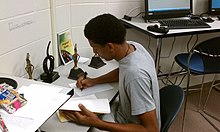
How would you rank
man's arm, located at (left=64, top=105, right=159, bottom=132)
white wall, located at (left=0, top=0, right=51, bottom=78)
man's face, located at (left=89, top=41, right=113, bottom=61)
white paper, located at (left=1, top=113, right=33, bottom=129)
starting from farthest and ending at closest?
white wall, located at (left=0, top=0, right=51, bottom=78) → man's face, located at (left=89, top=41, right=113, bottom=61) → man's arm, located at (left=64, top=105, right=159, bottom=132) → white paper, located at (left=1, top=113, right=33, bottom=129)

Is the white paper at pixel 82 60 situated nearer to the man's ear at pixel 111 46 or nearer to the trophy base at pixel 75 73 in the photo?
the trophy base at pixel 75 73

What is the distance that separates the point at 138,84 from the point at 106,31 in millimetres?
301

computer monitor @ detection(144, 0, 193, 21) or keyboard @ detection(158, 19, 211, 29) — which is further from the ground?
computer monitor @ detection(144, 0, 193, 21)

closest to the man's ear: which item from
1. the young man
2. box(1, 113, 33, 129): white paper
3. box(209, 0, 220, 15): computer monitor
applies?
the young man

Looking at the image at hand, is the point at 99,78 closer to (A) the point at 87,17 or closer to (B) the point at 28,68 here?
(B) the point at 28,68

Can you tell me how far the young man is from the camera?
1.29m

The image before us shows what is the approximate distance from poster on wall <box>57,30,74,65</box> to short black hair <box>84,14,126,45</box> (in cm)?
85

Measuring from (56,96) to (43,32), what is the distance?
0.92 m

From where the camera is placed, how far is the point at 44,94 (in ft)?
4.01

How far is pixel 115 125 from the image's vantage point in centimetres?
132

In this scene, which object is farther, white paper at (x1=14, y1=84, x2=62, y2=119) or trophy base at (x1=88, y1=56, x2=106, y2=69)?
trophy base at (x1=88, y1=56, x2=106, y2=69)

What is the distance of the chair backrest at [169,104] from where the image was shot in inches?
51.2

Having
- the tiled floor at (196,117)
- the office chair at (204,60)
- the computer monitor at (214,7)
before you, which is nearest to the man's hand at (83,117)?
the office chair at (204,60)

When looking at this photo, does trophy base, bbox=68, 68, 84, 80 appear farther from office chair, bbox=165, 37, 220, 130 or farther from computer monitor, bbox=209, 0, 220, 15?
computer monitor, bbox=209, 0, 220, 15
